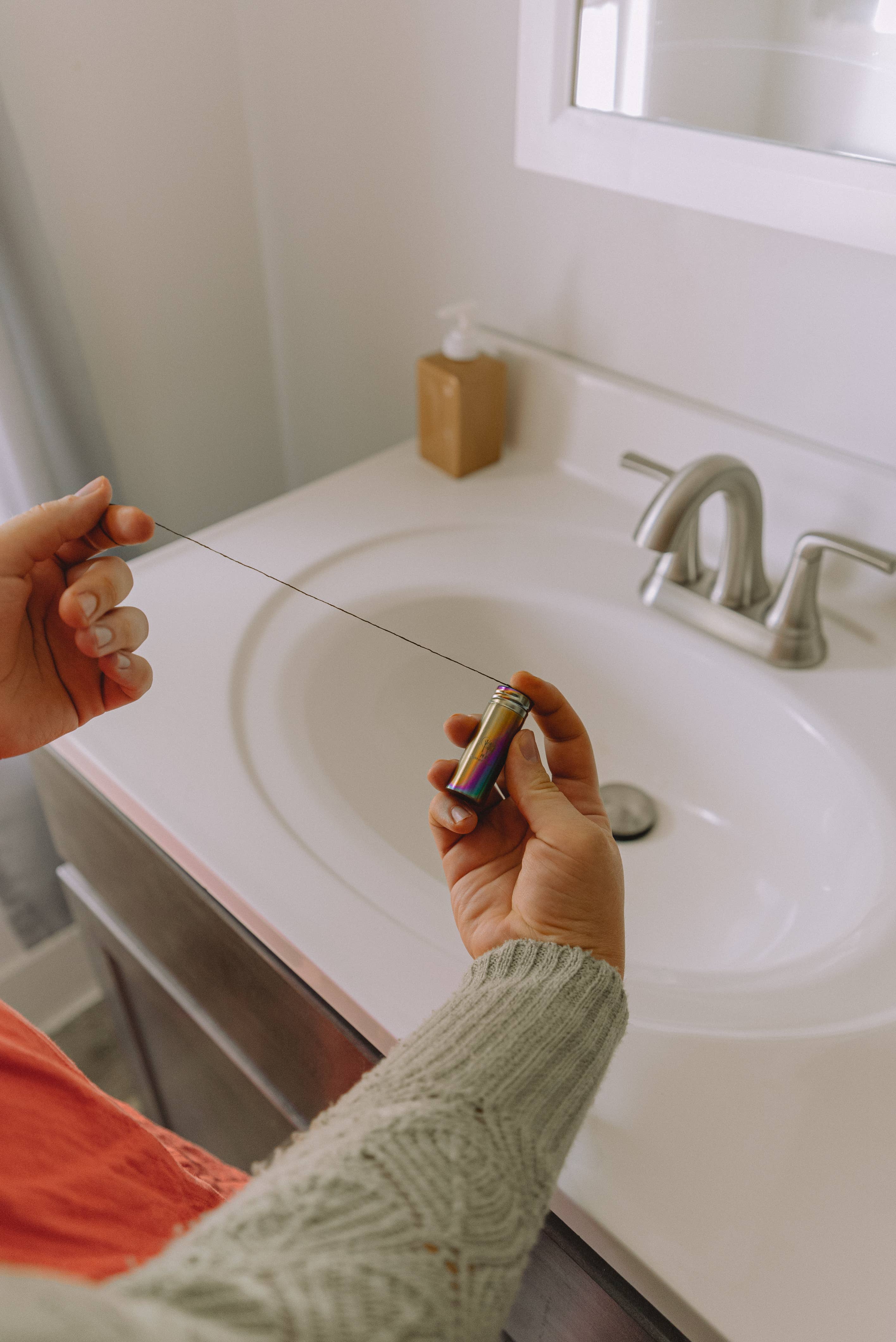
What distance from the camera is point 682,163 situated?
0.66m

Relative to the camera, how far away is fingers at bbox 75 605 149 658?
0.50 meters

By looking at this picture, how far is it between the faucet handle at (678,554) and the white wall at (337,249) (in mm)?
118

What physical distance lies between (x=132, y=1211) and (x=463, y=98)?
3.03 ft

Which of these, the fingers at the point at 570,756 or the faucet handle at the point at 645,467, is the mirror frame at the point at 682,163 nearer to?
the faucet handle at the point at 645,467

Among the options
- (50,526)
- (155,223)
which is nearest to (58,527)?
(50,526)

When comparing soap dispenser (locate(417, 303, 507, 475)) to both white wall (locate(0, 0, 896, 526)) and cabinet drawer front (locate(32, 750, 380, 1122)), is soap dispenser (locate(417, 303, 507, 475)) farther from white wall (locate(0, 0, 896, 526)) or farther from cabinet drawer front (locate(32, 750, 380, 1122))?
cabinet drawer front (locate(32, 750, 380, 1122))

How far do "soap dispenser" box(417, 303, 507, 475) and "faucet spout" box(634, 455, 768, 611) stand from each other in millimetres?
279

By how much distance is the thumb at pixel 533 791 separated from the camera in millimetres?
478

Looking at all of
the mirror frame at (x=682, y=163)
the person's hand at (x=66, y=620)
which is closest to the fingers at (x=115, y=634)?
the person's hand at (x=66, y=620)

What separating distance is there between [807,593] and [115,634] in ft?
1.67

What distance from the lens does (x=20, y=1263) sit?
1.07 ft

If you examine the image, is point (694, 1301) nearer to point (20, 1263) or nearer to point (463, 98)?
point (20, 1263)

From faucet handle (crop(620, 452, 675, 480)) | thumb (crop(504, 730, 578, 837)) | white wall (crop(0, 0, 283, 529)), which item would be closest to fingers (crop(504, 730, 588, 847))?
thumb (crop(504, 730, 578, 837))

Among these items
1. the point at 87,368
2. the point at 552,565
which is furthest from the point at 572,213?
the point at 87,368
